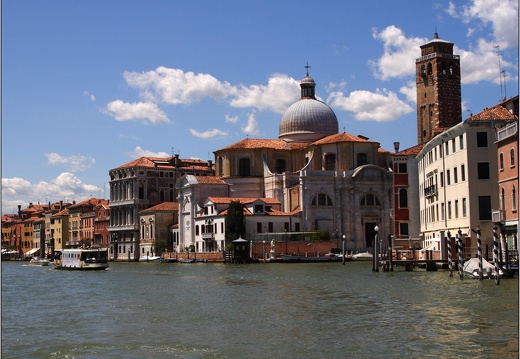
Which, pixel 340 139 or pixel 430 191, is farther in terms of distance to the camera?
pixel 340 139

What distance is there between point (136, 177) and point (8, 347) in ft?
197

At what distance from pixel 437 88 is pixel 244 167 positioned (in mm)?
17763

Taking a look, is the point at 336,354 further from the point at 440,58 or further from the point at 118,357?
the point at 440,58

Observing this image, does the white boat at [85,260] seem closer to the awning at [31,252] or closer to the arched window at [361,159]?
the arched window at [361,159]

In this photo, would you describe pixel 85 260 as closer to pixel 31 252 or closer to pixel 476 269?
pixel 476 269

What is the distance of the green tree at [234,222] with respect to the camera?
56.1 m

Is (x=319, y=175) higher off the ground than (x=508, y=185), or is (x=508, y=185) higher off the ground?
(x=319, y=175)

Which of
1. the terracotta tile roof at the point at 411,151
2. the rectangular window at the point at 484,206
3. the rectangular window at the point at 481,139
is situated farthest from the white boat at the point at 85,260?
the rectangular window at the point at 481,139

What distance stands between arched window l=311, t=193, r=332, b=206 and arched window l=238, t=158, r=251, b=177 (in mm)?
7572

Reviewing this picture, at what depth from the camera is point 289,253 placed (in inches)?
2122

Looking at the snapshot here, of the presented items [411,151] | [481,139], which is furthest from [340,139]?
[481,139]

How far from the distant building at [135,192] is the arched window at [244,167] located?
34.4 ft

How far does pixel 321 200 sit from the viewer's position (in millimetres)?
61062

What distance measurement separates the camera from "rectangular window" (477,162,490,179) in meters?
30.9
